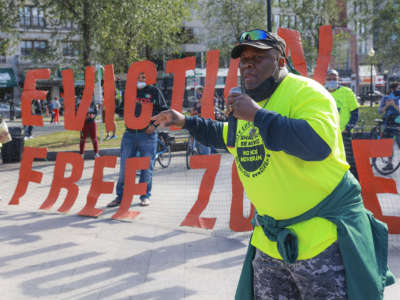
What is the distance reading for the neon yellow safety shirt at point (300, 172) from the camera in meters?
1.90

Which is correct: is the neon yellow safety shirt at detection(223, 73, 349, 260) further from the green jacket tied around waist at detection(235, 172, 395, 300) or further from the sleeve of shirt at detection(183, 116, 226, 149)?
the sleeve of shirt at detection(183, 116, 226, 149)

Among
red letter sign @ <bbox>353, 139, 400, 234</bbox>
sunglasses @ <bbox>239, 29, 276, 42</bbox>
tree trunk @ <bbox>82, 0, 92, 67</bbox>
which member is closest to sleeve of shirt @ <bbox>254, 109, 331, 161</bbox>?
sunglasses @ <bbox>239, 29, 276, 42</bbox>

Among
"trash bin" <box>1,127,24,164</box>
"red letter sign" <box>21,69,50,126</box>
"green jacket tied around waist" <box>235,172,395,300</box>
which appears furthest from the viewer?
"trash bin" <box>1,127,24,164</box>

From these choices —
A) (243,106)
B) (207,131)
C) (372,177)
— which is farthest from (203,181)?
(243,106)

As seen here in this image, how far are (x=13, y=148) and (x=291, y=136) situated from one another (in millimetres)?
11644

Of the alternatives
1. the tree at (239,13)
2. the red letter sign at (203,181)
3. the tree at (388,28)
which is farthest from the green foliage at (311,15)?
the red letter sign at (203,181)

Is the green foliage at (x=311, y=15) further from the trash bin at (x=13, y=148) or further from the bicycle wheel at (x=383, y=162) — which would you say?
the bicycle wheel at (x=383, y=162)

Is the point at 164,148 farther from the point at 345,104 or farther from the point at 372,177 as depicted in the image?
the point at 372,177

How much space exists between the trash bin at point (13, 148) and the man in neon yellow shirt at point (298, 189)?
11.2 m

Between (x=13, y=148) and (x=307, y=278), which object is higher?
(x=307, y=278)

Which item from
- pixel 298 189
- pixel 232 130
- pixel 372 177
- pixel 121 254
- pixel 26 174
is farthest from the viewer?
pixel 26 174

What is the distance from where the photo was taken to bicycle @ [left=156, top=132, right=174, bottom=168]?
10.2 meters

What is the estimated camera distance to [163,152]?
1031cm

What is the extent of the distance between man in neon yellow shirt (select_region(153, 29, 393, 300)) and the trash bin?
11179mm
